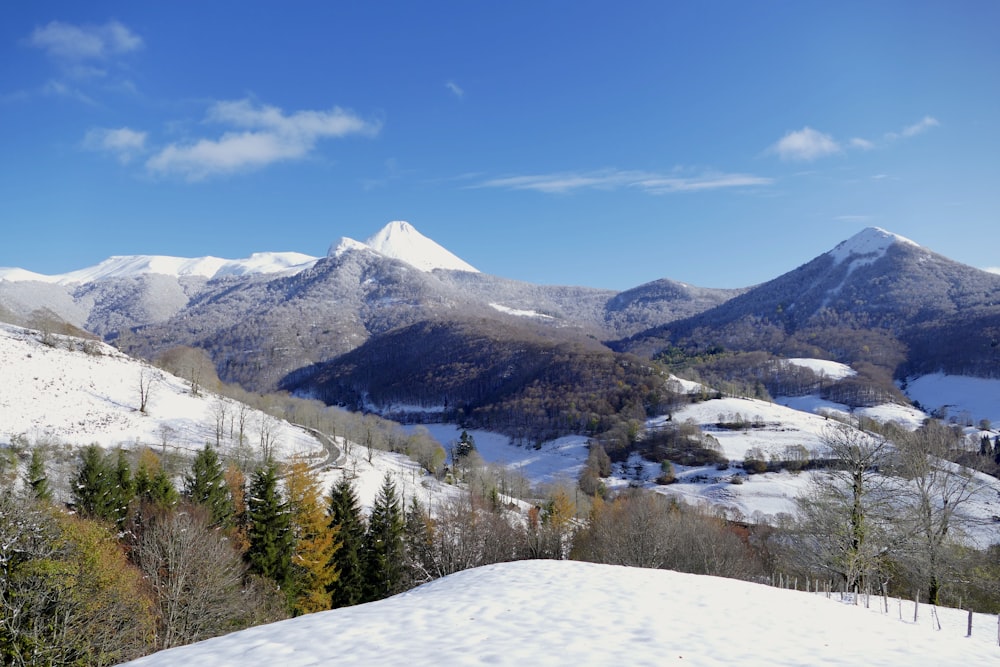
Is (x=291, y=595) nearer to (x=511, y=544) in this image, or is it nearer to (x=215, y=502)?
(x=215, y=502)

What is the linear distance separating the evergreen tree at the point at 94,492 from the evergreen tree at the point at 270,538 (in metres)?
8.71

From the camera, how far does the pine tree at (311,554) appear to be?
104ft

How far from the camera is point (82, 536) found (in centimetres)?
1725

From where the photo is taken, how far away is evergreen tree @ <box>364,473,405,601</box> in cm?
3578

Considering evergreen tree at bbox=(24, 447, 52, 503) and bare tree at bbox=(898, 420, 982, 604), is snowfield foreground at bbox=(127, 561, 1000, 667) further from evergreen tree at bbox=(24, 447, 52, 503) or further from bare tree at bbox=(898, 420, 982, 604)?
evergreen tree at bbox=(24, 447, 52, 503)

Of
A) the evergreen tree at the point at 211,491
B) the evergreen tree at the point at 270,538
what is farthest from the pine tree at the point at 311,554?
the evergreen tree at the point at 211,491

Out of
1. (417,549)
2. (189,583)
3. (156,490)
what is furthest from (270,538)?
(417,549)

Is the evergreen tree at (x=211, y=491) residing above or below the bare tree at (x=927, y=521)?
below

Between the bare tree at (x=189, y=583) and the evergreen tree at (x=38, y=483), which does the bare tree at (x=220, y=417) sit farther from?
the bare tree at (x=189, y=583)

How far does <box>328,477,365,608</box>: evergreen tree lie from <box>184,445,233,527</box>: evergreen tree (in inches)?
277

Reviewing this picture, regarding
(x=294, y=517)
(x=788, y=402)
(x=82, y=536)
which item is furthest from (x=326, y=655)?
(x=788, y=402)

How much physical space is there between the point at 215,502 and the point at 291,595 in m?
9.51

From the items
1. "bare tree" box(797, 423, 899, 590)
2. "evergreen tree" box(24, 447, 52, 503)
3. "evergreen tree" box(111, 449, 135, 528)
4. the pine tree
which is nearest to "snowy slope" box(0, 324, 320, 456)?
"evergreen tree" box(24, 447, 52, 503)

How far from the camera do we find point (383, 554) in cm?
3675
